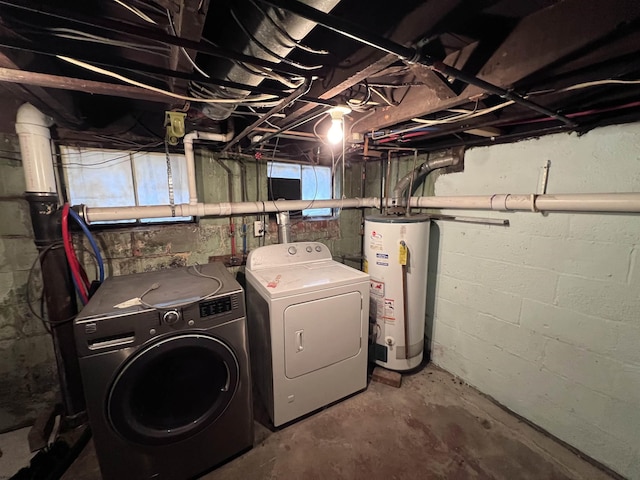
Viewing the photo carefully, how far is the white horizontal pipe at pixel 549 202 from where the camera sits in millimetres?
1348

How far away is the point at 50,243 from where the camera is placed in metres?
1.58

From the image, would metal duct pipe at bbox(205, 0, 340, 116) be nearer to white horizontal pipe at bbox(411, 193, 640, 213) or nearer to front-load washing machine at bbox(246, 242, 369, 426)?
front-load washing machine at bbox(246, 242, 369, 426)

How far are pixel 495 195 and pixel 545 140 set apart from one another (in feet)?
1.36

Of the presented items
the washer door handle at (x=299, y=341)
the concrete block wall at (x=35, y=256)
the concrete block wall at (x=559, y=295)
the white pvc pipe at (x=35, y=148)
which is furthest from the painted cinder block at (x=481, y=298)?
the white pvc pipe at (x=35, y=148)

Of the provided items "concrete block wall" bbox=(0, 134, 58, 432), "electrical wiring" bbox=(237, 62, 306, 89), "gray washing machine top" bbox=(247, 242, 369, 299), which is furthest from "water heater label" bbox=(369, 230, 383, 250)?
"concrete block wall" bbox=(0, 134, 58, 432)

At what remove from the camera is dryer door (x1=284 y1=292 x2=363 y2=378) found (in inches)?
68.0

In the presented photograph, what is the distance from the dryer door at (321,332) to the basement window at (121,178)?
4.30 feet

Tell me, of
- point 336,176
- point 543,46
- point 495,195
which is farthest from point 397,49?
point 336,176

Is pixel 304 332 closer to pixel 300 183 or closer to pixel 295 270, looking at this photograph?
pixel 295 270

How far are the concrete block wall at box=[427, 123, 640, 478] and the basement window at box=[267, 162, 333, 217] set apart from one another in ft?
4.03

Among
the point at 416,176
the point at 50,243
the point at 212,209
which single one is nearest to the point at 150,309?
the point at 50,243

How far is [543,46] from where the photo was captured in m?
0.86

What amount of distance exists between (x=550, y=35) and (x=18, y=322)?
10.2ft

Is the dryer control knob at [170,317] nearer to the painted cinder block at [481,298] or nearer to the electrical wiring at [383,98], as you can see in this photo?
the electrical wiring at [383,98]
